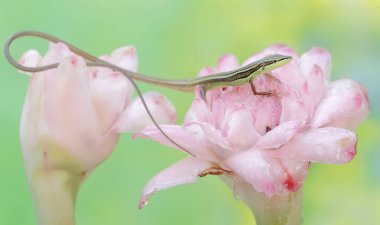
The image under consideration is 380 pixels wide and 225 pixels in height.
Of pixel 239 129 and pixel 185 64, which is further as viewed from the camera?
pixel 185 64

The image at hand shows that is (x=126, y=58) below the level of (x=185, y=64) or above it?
above

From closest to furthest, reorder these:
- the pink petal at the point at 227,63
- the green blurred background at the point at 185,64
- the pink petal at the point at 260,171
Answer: the pink petal at the point at 260,171 → the pink petal at the point at 227,63 → the green blurred background at the point at 185,64

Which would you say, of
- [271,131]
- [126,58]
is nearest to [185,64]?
[126,58]

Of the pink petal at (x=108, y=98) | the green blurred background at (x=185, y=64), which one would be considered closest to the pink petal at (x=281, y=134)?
the pink petal at (x=108, y=98)

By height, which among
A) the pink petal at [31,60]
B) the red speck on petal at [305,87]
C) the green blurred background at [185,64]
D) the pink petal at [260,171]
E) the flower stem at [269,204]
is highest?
the pink petal at [31,60]

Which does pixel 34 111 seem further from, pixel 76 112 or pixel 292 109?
pixel 292 109

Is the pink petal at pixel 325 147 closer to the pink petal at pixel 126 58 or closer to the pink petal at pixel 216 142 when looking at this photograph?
the pink petal at pixel 216 142
